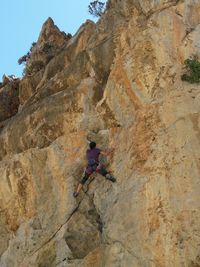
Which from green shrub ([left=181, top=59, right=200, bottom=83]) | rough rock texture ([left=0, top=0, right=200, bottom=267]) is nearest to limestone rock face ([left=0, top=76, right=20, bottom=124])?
rough rock texture ([left=0, top=0, right=200, bottom=267])

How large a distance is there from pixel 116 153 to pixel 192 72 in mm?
4327

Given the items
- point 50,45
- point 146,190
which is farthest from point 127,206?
point 50,45

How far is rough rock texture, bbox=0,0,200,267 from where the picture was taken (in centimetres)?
1852

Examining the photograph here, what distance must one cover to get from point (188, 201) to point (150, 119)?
12.7 feet

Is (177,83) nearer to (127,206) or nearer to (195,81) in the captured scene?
(195,81)

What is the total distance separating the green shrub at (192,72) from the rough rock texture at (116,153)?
289 millimetres

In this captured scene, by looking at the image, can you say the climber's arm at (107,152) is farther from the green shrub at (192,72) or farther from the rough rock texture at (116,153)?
the green shrub at (192,72)

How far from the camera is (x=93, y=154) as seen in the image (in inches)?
826

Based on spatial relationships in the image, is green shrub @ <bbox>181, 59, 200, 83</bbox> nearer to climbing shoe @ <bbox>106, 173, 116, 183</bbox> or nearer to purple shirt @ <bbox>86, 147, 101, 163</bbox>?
purple shirt @ <bbox>86, 147, 101, 163</bbox>

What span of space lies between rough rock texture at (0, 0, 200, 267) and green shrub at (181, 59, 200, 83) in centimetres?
29

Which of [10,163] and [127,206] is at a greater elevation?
[10,163]

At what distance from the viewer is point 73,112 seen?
23109 millimetres

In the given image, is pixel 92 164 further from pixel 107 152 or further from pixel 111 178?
pixel 111 178

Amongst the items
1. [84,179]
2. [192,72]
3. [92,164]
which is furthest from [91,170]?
[192,72]
